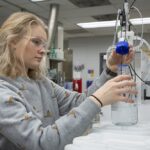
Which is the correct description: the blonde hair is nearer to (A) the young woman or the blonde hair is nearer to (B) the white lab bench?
(A) the young woman

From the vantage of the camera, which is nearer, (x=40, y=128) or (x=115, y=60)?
(x=40, y=128)

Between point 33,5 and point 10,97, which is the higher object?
point 33,5

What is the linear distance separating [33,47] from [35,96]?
0.69 feet

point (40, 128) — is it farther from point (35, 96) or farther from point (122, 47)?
point (122, 47)

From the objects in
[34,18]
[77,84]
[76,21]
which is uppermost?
[76,21]

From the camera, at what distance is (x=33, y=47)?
46.0 inches

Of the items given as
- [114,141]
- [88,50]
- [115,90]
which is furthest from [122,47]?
[88,50]

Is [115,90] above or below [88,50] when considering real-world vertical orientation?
below

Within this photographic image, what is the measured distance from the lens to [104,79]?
1.31m

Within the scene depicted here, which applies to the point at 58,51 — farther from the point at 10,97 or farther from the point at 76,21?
the point at 10,97

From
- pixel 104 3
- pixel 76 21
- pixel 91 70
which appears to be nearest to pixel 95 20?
pixel 76 21

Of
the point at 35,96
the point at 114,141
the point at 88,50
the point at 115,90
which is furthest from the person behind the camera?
the point at 88,50

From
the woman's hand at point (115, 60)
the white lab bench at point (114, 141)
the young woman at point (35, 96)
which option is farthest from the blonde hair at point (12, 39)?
the white lab bench at point (114, 141)

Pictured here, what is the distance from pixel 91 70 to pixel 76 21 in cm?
224
